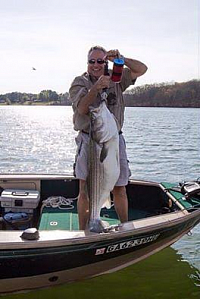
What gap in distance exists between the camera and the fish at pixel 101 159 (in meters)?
4.62

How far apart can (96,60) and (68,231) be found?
1778 millimetres

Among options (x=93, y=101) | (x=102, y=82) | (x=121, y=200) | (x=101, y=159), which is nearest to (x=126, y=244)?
(x=121, y=200)

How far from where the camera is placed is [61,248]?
15.5 feet

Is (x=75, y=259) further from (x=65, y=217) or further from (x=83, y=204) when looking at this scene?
(x=65, y=217)

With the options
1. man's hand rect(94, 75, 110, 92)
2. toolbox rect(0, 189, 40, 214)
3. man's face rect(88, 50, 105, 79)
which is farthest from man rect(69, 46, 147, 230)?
toolbox rect(0, 189, 40, 214)

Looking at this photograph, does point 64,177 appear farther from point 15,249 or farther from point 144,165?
point 144,165

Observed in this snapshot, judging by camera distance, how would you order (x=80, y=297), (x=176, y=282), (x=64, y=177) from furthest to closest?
(x=64, y=177), (x=176, y=282), (x=80, y=297)

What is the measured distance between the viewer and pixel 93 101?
4.76 metres

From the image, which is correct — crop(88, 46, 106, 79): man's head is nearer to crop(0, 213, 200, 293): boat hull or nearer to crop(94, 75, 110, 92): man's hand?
crop(94, 75, 110, 92): man's hand

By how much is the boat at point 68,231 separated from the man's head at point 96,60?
1664mm

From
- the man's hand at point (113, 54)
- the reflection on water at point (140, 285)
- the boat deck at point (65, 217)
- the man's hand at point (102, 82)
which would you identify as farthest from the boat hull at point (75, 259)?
the man's hand at point (113, 54)

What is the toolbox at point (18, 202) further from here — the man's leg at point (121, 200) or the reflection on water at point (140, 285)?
the man's leg at point (121, 200)

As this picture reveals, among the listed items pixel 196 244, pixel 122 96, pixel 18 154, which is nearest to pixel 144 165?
pixel 18 154

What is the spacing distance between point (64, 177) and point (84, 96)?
278cm
